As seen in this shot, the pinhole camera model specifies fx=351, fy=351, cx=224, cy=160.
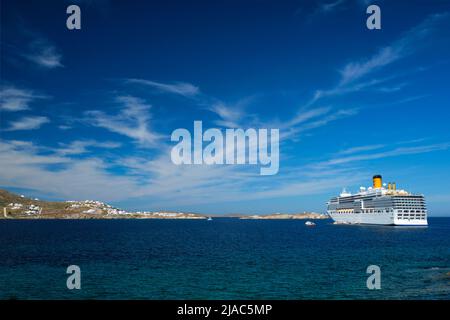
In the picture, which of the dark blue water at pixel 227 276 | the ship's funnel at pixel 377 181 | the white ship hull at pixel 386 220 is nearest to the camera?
the dark blue water at pixel 227 276

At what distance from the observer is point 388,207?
548 ft

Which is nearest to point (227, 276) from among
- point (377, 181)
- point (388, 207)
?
point (388, 207)

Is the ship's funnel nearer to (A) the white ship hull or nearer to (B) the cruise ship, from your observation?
(B) the cruise ship

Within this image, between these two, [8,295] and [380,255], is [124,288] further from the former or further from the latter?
[380,255]

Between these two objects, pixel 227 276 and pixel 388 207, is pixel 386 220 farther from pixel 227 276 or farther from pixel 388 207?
pixel 227 276

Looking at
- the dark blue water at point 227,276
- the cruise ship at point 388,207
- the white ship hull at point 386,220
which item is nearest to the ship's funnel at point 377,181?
the cruise ship at point 388,207

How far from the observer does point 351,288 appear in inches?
1560

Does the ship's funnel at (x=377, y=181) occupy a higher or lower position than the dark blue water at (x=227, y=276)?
higher

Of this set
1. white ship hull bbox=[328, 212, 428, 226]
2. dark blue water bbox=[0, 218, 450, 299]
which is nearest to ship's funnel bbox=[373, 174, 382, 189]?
white ship hull bbox=[328, 212, 428, 226]

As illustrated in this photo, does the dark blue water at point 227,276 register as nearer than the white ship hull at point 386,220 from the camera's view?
Yes

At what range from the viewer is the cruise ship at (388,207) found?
164 meters

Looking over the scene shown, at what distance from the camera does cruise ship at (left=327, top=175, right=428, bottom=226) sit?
164375 millimetres

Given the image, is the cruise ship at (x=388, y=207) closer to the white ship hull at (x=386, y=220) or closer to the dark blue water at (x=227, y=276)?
the white ship hull at (x=386, y=220)
